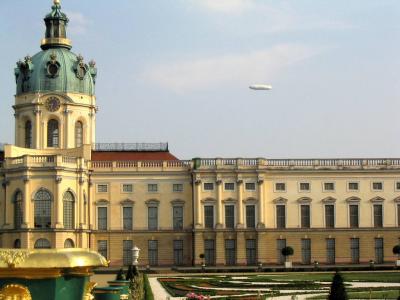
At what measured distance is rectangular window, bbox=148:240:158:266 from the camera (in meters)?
67.6

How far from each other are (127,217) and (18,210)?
8.91 meters

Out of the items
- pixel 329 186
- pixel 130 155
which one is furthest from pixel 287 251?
pixel 130 155

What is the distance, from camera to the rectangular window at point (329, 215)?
2667 inches

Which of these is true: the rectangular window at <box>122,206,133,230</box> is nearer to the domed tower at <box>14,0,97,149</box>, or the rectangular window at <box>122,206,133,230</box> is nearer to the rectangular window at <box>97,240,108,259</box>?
the rectangular window at <box>97,240,108,259</box>

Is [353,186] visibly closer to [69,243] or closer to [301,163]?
[301,163]

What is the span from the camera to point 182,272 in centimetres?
5831

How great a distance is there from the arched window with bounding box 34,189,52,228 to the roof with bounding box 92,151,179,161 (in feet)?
23.9

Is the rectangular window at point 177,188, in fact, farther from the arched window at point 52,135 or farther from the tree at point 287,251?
the arched window at point 52,135

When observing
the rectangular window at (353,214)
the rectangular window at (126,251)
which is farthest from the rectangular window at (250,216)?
the rectangular window at (126,251)

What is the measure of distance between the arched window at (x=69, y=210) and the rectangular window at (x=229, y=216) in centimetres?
1255

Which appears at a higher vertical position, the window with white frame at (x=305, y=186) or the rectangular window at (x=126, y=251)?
the window with white frame at (x=305, y=186)

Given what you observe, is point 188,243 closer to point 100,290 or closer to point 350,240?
point 350,240

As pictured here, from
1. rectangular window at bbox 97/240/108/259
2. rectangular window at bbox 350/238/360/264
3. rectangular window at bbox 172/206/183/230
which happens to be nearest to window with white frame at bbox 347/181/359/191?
rectangular window at bbox 350/238/360/264

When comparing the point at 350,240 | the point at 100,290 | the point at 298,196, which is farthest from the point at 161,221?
the point at 100,290
